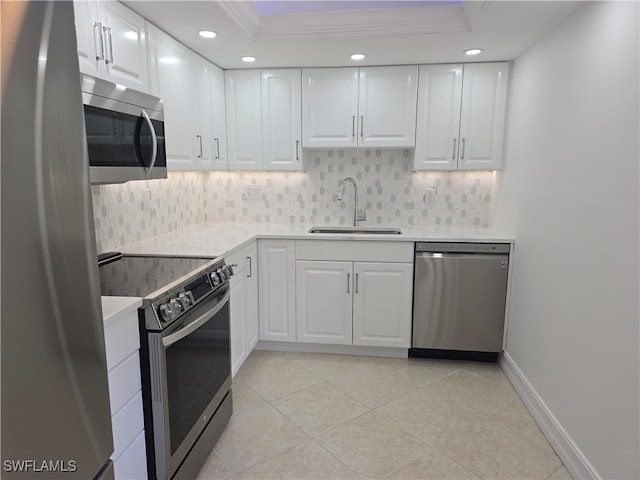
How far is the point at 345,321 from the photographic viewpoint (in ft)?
10.4

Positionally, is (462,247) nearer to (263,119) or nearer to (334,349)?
(334,349)

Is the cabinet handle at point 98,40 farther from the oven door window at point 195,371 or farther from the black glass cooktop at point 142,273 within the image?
the oven door window at point 195,371

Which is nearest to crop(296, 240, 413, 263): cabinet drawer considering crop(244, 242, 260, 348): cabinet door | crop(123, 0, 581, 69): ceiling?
crop(244, 242, 260, 348): cabinet door

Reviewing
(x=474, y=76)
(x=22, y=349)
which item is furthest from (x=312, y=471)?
(x=474, y=76)

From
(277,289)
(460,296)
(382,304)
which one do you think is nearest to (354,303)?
(382,304)

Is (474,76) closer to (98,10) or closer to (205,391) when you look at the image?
(98,10)

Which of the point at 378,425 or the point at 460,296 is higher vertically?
the point at 460,296

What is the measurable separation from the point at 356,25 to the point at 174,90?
3.84 feet

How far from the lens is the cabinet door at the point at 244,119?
10.8 ft

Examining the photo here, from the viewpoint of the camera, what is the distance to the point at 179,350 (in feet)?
5.55

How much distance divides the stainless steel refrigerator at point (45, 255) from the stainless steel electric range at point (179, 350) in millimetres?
867

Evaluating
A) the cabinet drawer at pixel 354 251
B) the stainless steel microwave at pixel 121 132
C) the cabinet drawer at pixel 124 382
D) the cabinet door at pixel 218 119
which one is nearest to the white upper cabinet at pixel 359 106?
the cabinet door at pixel 218 119

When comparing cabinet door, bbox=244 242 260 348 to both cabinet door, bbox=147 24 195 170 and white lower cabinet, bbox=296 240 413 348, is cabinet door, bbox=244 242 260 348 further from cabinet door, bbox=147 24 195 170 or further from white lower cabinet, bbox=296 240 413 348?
cabinet door, bbox=147 24 195 170

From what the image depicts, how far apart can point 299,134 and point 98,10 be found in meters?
1.74
